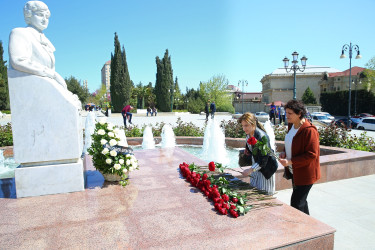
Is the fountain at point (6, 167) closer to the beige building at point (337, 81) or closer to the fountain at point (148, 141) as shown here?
the fountain at point (148, 141)

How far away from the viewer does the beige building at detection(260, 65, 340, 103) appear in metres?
62.9

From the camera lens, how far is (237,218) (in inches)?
103

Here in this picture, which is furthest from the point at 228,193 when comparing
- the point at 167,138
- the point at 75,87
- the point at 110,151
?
the point at 75,87

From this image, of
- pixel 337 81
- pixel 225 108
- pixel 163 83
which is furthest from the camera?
pixel 337 81

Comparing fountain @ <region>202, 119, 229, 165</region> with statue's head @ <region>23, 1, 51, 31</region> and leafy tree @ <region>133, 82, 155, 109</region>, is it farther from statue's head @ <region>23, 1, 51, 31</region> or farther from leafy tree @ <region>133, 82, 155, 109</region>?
leafy tree @ <region>133, 82, 155, 109</region>

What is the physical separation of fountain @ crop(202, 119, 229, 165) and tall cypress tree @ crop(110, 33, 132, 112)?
2848 centimetres

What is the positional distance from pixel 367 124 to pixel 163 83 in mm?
28794

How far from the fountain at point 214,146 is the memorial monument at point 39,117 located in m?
4.95

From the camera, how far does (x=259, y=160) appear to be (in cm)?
294

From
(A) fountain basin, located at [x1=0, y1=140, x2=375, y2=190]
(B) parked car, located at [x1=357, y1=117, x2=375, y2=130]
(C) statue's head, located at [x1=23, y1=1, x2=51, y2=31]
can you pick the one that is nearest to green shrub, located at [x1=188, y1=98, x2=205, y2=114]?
(B) parked car, located at [x1=357, y1=117, x2=375, y2=130]

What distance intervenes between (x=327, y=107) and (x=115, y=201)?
158 ft

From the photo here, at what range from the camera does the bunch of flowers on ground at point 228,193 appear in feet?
8.88

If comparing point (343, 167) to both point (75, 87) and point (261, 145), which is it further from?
point (75, 87)

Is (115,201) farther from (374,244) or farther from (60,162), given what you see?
(374,244)
